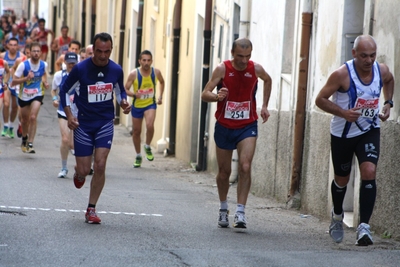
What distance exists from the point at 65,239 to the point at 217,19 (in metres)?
9.81

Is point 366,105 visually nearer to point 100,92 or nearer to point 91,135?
point 100,92

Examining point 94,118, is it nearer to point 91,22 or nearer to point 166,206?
point 166,206

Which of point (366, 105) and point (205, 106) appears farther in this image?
point (205, 106)

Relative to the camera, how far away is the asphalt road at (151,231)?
7.52m

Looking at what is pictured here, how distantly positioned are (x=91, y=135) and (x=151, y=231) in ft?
4.19

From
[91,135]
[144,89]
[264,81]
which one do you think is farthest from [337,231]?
[144,89]

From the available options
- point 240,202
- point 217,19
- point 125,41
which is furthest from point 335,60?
point 125,41

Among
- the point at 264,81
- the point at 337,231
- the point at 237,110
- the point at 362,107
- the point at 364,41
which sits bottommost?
the point at 337,231

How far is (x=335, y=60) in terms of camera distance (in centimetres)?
1121

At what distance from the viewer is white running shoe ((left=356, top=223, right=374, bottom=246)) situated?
27.0ft

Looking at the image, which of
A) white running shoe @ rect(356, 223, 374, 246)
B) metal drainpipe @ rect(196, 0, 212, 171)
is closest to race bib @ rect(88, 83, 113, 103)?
white running shoe @ rect(356, 223, 374, 246)

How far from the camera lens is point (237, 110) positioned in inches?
376

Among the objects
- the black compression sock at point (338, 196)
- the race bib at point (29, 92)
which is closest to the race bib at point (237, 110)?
the black compression sock at point (338, 196)

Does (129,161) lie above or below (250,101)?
below
